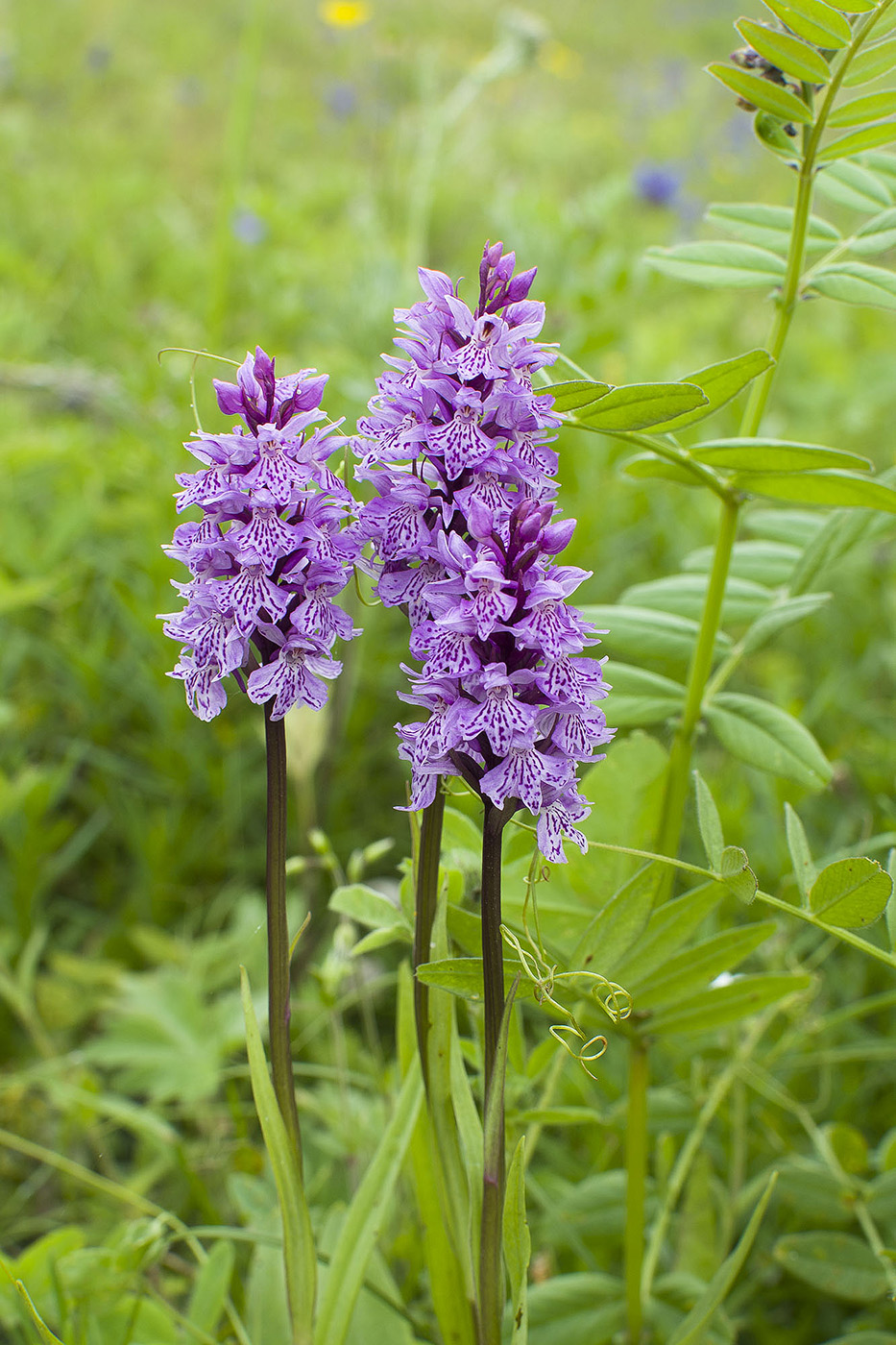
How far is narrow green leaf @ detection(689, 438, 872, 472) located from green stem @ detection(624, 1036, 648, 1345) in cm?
66

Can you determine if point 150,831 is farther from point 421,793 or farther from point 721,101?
point 721,101

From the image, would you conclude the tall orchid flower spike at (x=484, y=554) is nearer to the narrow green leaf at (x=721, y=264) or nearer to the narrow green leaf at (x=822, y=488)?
the narrow green leaf at (x=822, y=488)

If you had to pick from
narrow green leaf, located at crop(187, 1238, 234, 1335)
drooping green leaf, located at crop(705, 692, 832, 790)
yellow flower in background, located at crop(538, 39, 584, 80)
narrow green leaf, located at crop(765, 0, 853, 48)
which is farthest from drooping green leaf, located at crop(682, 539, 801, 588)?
yellow flower in background, located at crop(538, 39, 584, 80)

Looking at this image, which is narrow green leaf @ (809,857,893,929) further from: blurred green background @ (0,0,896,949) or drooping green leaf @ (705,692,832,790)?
blurred green background @ (0,0,896,949)

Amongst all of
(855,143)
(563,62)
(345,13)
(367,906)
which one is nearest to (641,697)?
(367,906)

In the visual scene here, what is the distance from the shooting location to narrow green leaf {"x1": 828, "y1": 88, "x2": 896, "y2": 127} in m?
1.04

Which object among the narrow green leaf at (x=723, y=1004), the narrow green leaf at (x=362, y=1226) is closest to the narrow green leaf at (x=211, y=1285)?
the narrow green leaf at (x=362, y=1226)

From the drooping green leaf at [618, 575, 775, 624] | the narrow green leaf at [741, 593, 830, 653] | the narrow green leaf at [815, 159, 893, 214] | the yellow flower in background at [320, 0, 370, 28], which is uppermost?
the yellow flower in background at [320, 0, 370, 28]

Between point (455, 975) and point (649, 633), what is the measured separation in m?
0.58

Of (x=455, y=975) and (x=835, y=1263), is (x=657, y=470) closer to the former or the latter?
(x=455, y=975)

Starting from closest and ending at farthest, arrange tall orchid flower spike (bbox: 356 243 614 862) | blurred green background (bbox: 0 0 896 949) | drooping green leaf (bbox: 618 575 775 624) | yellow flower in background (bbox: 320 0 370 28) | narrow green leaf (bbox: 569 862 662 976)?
tall orchid flower spike (bbox: 356 243 614 862), narrow green leaf (bbox: 569 862 662 976), drooping green leaf (bbox: 618 575 775 624), blurred green background (bbox: 0 0 896 949), yellow flower in background (bbox: 320 0 370 28)

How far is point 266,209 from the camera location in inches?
197

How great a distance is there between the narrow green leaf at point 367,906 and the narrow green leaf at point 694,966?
0.88 ft

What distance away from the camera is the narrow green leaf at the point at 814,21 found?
3.21 ft
